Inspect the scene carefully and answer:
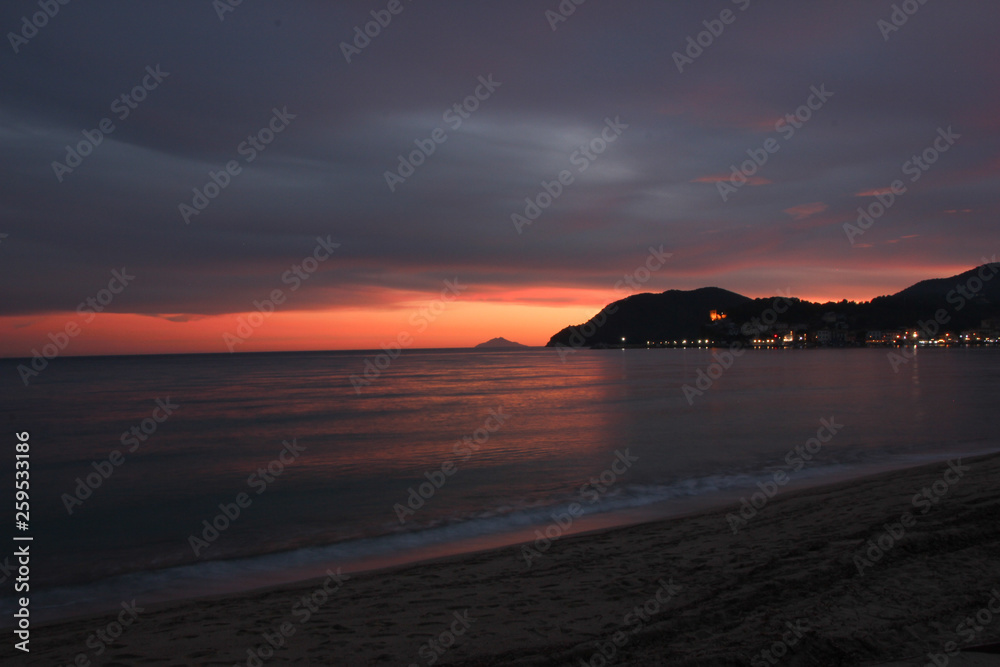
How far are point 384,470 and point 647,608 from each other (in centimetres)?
1354

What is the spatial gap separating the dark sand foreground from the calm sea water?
2.13 metres

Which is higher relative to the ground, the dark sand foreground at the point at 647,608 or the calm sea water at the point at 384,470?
the dark sand foreground at the point at 647,608

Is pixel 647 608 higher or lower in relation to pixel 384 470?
higher

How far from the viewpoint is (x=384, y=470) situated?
1844 centimetres

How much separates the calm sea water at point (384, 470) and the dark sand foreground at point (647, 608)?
2.13 m

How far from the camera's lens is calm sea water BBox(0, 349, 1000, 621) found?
400 inches

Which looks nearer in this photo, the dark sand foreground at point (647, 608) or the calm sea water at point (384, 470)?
the dark sand foreground at point (647, 608)

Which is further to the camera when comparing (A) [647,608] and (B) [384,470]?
(B) [384,470]

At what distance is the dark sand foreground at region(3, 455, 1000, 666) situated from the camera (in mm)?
4883

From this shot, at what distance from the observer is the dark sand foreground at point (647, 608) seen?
16.0 feet

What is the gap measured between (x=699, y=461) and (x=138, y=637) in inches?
621

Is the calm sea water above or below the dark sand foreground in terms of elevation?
below

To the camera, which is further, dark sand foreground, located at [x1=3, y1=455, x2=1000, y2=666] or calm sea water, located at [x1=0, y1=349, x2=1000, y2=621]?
calm sea water, located at [x1=0, y1=349, x2=1000, y2=621]

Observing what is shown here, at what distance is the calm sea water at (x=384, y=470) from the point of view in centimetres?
1015
